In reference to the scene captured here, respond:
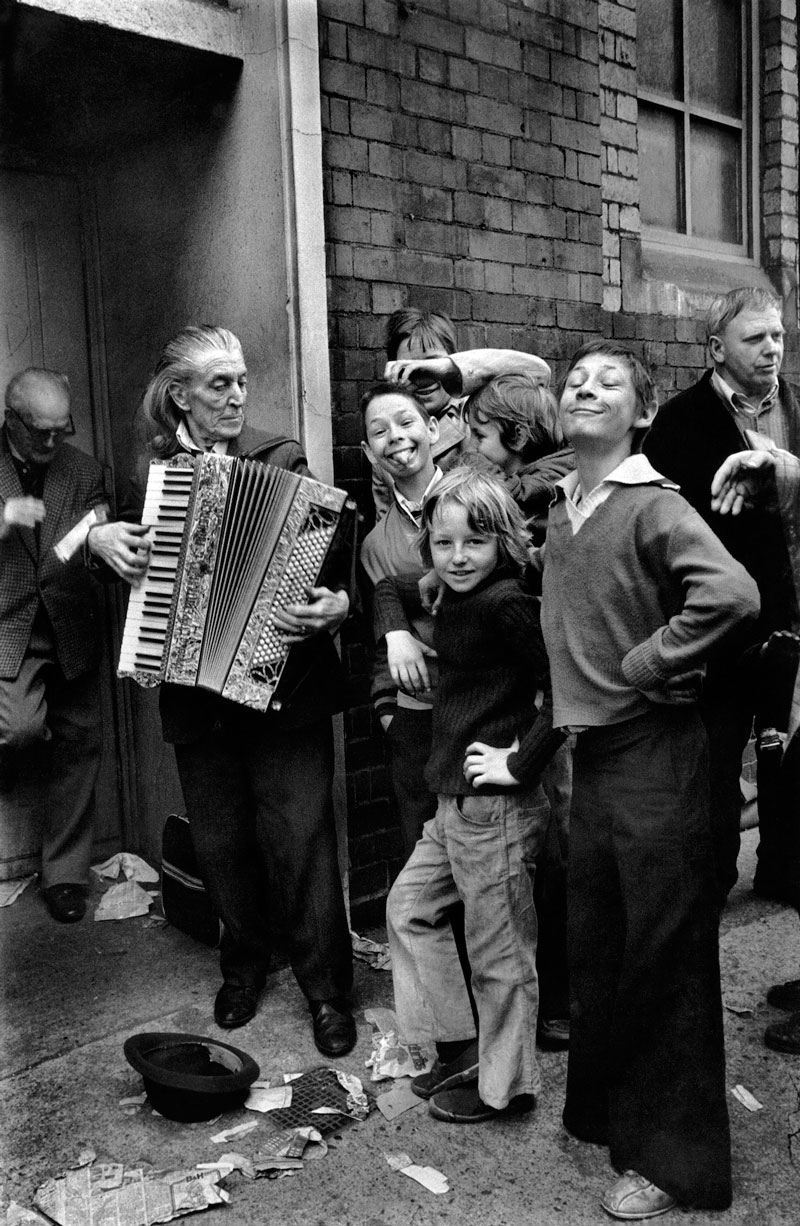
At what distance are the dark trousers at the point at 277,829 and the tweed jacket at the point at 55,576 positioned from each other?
1.01 metres

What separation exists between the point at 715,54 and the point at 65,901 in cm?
520

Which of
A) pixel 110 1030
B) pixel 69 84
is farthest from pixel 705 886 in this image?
pixel 69 84

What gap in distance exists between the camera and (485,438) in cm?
340

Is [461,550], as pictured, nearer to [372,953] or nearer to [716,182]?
[372,953]

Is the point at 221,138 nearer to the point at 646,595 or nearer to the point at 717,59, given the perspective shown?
the point at 646,595

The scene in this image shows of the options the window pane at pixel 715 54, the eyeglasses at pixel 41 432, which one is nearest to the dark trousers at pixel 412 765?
the eyeglasses at pixel 41 432

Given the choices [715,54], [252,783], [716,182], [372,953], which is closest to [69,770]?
[252,783]

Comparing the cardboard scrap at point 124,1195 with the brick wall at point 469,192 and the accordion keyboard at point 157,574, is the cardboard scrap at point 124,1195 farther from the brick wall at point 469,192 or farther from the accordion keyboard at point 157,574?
the brick wall at point 469,192

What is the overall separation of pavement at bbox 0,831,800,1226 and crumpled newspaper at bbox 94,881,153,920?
153 millimetres

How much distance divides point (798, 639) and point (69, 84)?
314 cm

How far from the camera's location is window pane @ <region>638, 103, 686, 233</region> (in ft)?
18.4

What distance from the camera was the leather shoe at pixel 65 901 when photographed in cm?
435

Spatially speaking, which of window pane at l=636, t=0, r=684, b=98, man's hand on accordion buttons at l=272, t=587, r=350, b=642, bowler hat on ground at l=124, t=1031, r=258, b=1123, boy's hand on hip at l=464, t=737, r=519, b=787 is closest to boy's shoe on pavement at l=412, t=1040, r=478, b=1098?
bowler hat on ground at l=124, t=1031, r=258, b=1123

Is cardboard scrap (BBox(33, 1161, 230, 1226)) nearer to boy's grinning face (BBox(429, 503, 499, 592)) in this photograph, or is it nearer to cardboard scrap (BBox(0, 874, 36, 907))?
boy's grinning face (BBox(429, 503, 499, 592))
